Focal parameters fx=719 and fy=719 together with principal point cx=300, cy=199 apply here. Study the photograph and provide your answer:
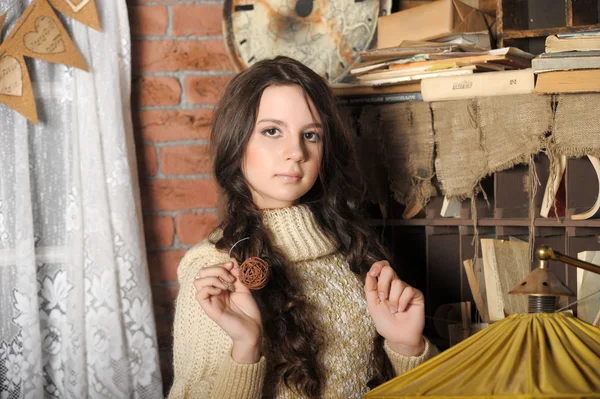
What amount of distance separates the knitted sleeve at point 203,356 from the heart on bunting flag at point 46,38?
0.71 metres

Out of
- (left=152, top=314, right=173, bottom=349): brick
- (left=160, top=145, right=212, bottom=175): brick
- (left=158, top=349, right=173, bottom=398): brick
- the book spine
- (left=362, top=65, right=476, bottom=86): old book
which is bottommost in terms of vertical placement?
(left=158, top=349, right=173, bottom=398): brick

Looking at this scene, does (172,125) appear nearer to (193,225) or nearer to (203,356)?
(193,225)

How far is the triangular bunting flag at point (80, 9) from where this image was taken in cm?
184

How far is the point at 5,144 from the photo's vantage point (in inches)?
72.2

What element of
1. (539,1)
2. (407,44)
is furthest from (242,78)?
(539,1)

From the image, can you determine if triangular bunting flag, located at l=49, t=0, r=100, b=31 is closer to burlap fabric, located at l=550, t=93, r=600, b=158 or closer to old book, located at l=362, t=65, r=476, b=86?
old book, located at l=362, t=65, r=476, b=86

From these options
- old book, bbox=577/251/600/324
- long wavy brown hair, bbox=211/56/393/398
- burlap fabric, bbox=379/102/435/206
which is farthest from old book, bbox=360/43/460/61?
old book, bbox=577/251/600/324

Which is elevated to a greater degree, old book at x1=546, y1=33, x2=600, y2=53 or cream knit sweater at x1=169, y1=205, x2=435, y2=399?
old book at x1=546, y1=33, x2=600, y2=53

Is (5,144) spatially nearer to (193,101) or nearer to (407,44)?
(193,101)

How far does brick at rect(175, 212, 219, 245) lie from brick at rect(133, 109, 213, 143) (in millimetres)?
220

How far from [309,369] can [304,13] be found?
1049 mm

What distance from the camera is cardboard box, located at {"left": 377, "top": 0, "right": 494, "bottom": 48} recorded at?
1.76 m

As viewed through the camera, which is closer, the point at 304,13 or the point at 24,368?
the point at 24,368

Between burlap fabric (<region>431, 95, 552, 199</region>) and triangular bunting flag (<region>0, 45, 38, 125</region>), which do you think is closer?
burlap fabric (<region>431, 95, 552, 199</region>)
